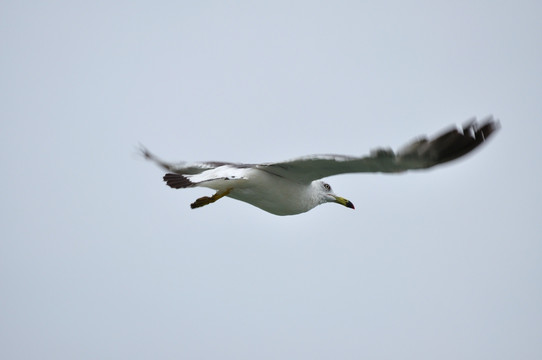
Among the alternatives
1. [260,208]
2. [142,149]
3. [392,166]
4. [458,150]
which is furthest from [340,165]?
[142,149]

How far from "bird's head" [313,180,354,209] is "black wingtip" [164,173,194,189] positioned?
2.37m

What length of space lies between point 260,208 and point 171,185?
70.2 inches

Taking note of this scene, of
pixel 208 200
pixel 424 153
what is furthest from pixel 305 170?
pixel 424 153

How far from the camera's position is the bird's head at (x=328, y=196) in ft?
44.1

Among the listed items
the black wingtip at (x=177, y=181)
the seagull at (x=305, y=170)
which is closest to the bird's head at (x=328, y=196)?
the seagull at (x=305, y=170)

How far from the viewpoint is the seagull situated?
1026cm

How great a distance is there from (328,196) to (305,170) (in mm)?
1804

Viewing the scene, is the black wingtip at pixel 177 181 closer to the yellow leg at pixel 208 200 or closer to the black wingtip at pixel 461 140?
the yellow leg at pixel 208 200

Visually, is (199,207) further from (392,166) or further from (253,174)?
(392,166)

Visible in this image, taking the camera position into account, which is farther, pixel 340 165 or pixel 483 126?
pixel 340 165

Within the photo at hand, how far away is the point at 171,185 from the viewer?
11.8m

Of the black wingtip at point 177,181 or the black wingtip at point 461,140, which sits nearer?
the black wingtip at point 461,140

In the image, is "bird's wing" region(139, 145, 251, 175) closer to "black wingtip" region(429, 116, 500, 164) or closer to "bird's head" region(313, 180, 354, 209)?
"bird's head" region(313, 180, 354, 209)

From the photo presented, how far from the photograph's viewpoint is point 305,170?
1194 cm
